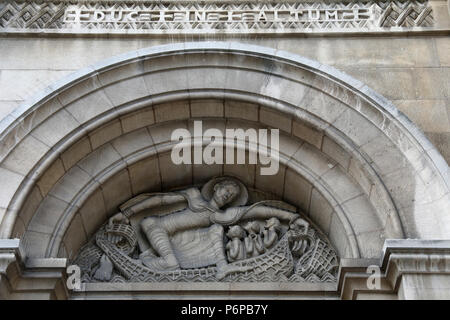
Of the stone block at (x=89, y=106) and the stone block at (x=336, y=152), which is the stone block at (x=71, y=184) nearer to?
the stone block at (x=89, y=106)

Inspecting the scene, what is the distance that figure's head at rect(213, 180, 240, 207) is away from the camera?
35.6 feet

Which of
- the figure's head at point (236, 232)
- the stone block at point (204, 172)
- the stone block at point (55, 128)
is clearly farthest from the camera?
the stone block at point (204, 172)

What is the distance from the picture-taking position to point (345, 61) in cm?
1070

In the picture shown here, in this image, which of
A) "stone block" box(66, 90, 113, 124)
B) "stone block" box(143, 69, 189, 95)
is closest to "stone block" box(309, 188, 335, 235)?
"stone block" box(143, 69, 189, 95)

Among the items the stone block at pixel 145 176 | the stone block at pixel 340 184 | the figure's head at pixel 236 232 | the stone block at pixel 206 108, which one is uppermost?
the stone block at pixel 206 108

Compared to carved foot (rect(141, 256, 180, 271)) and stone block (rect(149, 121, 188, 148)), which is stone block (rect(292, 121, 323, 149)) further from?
carved foot (rect(141, 256, 180, 271))

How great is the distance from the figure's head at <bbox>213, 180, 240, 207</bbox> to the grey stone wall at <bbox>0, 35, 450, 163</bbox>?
202cm

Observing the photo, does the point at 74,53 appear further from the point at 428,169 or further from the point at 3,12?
the point at 428,169

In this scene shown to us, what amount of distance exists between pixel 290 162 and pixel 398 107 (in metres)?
1.59

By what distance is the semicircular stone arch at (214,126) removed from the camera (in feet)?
31.5

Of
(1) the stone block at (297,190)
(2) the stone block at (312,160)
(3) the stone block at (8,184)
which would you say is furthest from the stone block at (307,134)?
(3) the stone block at (8,184)

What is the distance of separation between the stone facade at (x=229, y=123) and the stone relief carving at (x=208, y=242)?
0.12 metres

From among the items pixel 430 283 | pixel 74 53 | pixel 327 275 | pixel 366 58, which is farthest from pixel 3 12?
pixel 430 283

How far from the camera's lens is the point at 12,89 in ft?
34.0
